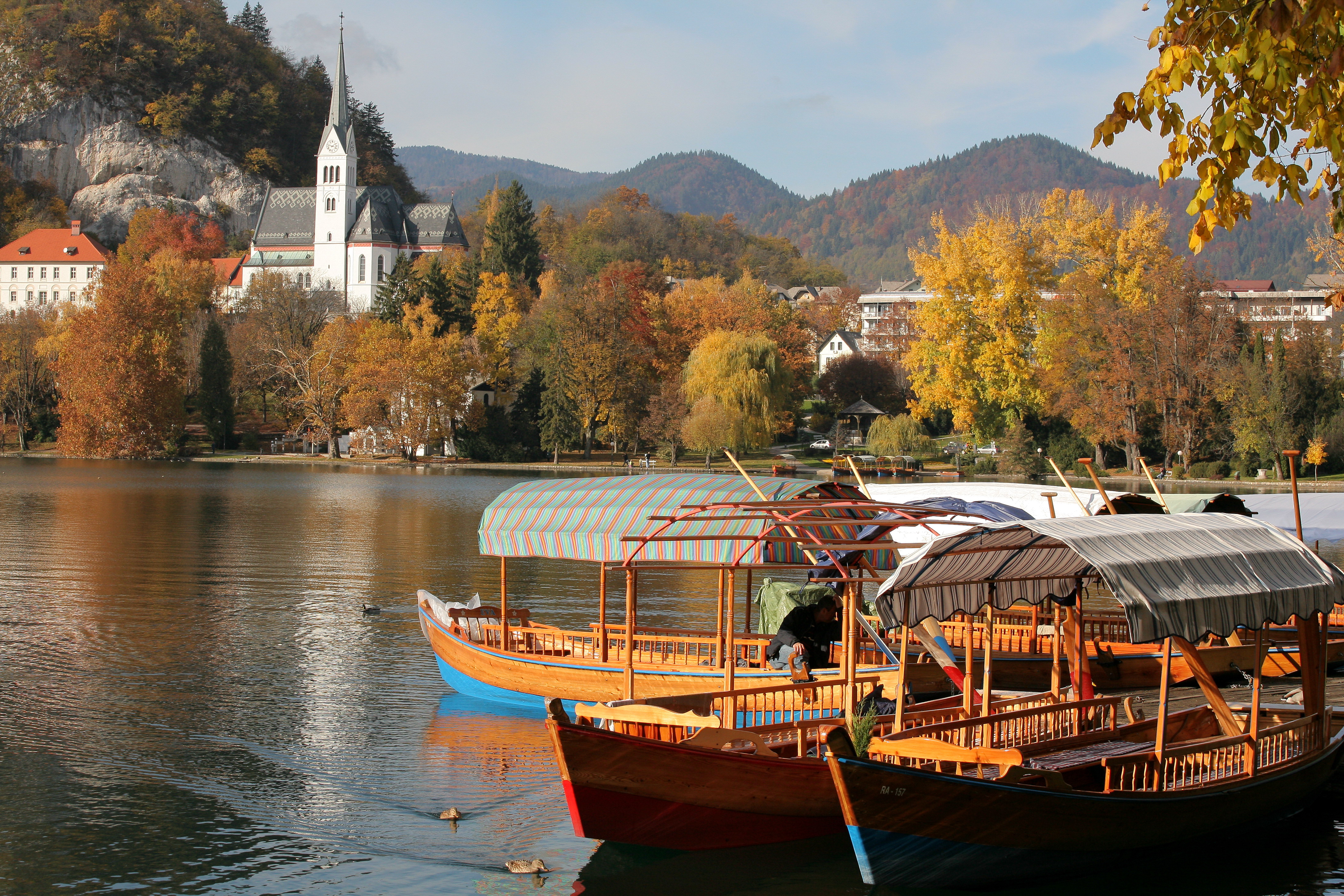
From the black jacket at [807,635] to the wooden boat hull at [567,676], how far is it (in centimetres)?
35

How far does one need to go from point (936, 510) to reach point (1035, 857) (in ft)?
11.8

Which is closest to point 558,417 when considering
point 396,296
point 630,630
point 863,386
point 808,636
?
point 396,296

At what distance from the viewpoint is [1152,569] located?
9977 millimetres

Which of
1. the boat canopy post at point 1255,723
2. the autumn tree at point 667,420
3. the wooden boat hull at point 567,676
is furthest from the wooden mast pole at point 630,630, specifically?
the autumn tree at point 667,420

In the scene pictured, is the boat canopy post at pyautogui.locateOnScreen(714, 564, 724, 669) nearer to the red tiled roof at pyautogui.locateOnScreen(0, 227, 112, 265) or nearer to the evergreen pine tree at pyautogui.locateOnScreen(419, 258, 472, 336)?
the evergreen pine tree at pyautogui.locateOnScreen(419, 258, 472, 336)

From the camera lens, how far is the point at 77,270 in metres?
128

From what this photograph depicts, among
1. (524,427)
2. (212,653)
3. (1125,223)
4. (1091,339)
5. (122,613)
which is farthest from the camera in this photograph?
(524,427)

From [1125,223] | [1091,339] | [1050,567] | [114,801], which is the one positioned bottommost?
[114,801]

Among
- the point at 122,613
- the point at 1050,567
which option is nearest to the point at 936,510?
the point at 1050,567

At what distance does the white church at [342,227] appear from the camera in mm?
134375

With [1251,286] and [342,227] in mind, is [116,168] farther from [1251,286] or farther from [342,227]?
[1251,286]

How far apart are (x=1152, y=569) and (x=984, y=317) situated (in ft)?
201

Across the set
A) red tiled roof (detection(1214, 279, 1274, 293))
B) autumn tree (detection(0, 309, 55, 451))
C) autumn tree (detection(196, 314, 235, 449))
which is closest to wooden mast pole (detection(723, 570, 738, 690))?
autumn tree (detection(196, 314, 235, 449))

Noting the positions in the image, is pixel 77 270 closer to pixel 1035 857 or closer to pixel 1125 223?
pixel 1125 223
